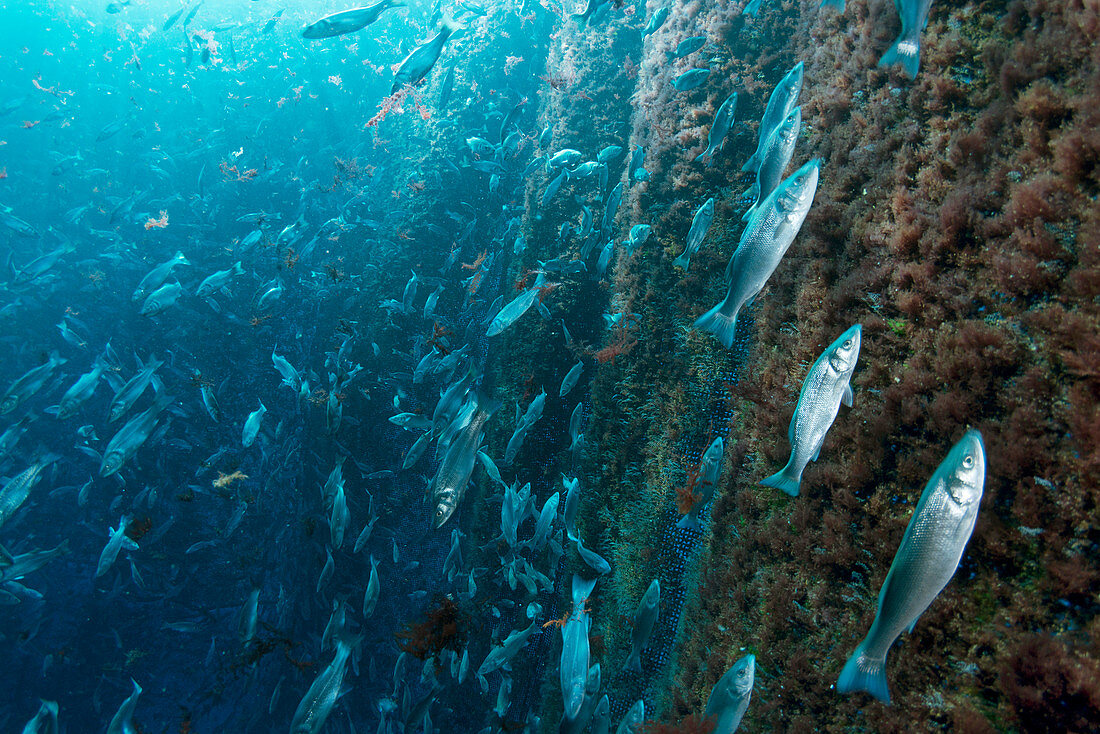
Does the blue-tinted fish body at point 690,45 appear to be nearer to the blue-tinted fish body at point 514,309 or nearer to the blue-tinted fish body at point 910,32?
the blue-tinted fish body at point 910,32

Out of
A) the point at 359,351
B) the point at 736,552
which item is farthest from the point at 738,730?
the point at 359,351

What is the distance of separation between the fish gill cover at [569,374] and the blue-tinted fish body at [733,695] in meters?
0.02

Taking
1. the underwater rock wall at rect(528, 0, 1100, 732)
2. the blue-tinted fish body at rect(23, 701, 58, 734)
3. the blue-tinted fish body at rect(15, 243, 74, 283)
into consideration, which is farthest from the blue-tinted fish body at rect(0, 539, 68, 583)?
the underwater rock wall at rect(528, 0, 1100, 732)

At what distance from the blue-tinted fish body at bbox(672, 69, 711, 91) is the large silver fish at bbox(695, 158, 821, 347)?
322 cm

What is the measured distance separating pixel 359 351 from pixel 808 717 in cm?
724

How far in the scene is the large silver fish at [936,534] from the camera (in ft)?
4.57

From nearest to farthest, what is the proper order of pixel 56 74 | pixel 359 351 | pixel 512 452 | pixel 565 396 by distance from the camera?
pixel 512 452, pixel 565 396, pixel 359 351, pixel 56 74

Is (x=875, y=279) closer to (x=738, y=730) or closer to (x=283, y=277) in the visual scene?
(x=738, y=730)

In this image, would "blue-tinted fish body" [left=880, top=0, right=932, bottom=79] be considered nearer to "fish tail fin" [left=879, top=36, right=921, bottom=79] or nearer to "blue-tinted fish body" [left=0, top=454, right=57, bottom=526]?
"fish tail fin" [left=879, top=36, right=921, bottom=79]

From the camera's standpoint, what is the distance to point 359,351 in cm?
703

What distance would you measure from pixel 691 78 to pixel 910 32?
9.06 feet

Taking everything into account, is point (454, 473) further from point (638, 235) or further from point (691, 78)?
point (691, 78)

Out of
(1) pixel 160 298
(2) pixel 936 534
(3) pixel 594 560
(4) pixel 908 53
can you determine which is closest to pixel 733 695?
(2) pixel 936 534

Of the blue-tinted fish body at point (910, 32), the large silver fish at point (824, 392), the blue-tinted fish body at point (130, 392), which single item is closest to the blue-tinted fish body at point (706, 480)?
the large silver fish at point (824, 392)
